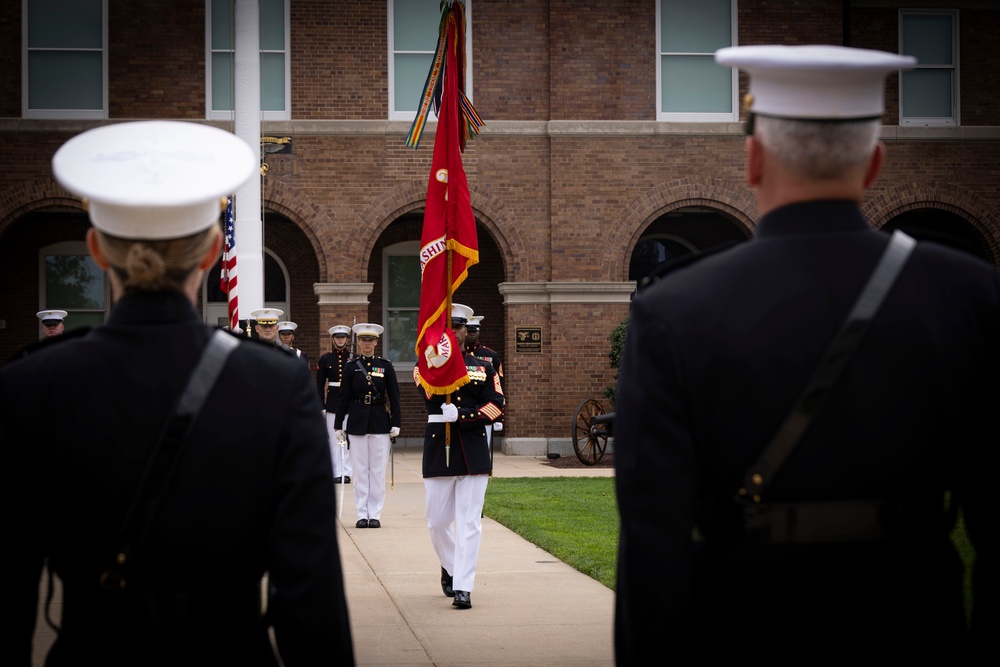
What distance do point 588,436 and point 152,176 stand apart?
18441 mm

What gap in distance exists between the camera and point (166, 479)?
7.92 ft

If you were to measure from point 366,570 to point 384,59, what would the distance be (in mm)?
13972

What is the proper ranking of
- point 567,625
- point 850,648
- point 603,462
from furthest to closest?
1. point 603,462
2. point 567,625
3. point 850,648

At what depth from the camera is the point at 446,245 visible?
29.6 feet

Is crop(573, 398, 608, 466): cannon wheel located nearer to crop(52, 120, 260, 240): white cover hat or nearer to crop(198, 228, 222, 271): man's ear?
crop(198, 228, 222, 271): man's ear

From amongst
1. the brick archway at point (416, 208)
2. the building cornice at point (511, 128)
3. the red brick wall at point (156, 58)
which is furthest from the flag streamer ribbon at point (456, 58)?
the red brick wall at point (156, 58)

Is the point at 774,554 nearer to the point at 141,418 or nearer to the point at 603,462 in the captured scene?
the point at 141,418

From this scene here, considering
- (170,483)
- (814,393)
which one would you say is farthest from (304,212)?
(814,393)

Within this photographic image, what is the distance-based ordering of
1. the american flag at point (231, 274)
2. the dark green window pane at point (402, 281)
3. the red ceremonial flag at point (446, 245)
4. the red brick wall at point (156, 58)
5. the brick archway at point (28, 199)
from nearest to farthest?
1. the red ceremonial flag at point (446, 245)
2. the american flag at point (231, 274)
3. the brick archway at point (28, 199)
4. the red brick wall at point (156, 58)
5. the dark green window pane at point (402, 281)

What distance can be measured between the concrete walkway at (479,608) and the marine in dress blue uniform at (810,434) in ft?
12.1

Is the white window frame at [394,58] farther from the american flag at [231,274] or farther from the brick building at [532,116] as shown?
the american flag at [231,274]

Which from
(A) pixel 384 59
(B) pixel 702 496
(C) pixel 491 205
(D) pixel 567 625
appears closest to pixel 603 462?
(C) pixel 491 205

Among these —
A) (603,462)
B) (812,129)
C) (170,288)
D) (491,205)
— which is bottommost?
Result: (603,462)

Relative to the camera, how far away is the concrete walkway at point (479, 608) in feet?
22.6
